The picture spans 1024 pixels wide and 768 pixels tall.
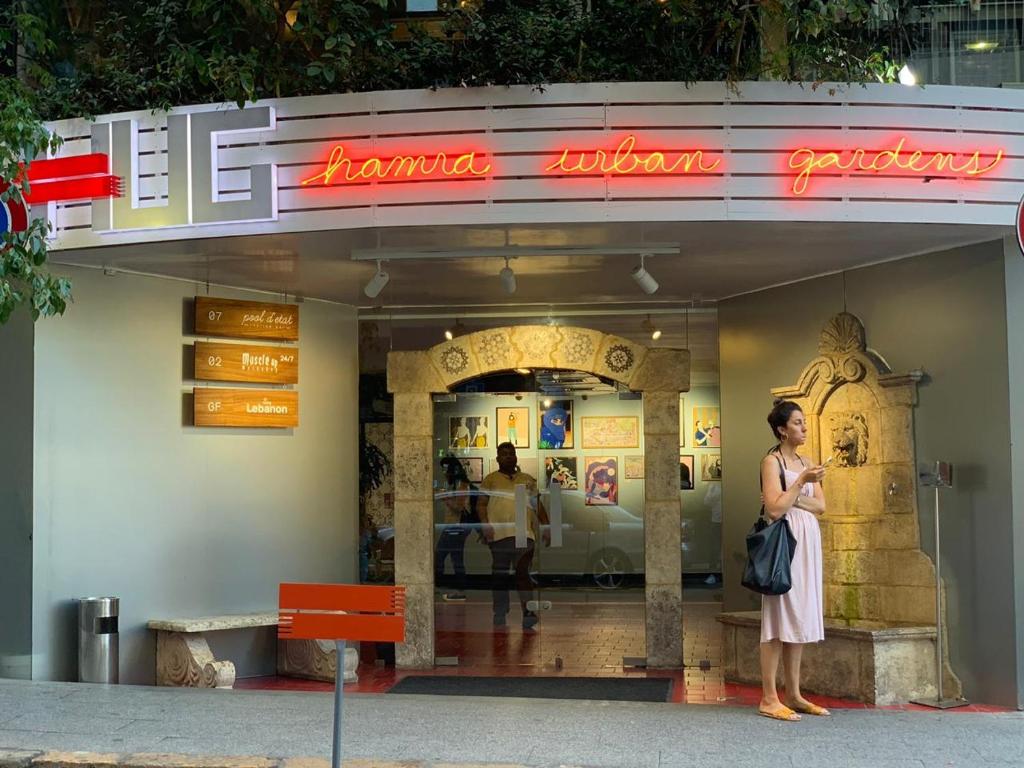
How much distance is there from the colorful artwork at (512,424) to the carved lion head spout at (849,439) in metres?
2.58

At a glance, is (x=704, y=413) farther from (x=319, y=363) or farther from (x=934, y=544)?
(x=319, y=363)

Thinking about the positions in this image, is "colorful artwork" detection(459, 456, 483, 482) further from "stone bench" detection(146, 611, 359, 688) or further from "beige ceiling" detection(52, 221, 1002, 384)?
"stone bench" detection(146, 611, 359, 688)

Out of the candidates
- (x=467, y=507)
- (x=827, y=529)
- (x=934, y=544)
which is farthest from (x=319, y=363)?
(x=934, y=544)

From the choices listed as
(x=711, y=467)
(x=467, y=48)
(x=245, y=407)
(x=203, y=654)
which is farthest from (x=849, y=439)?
(x=203, y=654)

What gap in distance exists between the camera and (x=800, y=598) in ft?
25.7

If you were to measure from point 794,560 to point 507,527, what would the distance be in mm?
3672

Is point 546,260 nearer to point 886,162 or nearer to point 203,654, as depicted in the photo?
point 886,162

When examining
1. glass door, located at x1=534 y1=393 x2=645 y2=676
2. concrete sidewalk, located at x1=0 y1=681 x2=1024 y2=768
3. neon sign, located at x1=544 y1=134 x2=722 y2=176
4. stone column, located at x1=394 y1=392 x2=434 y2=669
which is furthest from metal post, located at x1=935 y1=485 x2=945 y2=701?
stone column, located at x1=394 y1=392 x2=434 y2=669

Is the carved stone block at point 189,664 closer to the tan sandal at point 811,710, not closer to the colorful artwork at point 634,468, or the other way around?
the colorful artwork at point 634,468

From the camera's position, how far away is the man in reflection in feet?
36.1

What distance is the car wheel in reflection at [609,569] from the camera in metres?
10.9

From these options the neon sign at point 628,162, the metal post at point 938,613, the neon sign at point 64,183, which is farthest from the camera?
the neon sign at point 64,183

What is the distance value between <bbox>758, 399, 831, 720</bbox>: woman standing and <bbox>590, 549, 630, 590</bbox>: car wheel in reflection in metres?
3.03

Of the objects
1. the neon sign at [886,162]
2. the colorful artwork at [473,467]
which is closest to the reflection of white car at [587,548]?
the colorful artwork at [473,467]
